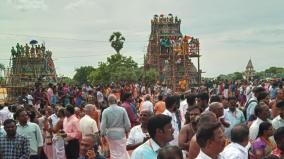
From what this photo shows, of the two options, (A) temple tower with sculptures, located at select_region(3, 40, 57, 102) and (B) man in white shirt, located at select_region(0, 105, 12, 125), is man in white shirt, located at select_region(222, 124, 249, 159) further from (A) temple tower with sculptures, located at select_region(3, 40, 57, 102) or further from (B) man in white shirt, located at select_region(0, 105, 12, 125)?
(A) temple tower with sculptures, located at select_region(3, 40, 57, 102)

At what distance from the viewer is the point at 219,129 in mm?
5223

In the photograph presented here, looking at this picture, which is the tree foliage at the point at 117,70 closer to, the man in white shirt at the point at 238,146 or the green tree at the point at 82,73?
the green tree at the point at 82,73

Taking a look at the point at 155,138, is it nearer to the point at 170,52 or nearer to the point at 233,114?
the point at 233,114

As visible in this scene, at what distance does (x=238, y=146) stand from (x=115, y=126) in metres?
5.16

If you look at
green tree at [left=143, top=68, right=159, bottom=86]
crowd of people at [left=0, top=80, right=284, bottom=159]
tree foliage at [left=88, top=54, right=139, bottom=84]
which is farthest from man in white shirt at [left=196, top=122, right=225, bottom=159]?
tree foliage at [left=88, top=54, right=139, bottom=84]

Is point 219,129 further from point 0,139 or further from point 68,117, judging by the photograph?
point 68,117

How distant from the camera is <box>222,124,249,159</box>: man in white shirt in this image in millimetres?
6246

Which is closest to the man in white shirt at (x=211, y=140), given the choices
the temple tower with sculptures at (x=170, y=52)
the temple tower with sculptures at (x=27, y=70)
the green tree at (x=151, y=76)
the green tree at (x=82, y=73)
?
the temple tower with sculptures at (x=27, y=70)

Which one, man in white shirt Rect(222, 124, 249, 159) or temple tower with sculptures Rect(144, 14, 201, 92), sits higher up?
temple tower with sculptures Rect(144, 14, 201, 92)

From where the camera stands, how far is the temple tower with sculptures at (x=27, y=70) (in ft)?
115

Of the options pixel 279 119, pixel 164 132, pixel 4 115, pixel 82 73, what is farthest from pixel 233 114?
pixel 82 73

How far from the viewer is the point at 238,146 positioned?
6480 mm

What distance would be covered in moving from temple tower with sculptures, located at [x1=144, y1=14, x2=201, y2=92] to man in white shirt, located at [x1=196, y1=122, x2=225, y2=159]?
43.6 m

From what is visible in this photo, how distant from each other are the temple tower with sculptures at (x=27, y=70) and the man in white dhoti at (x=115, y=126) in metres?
22.4
